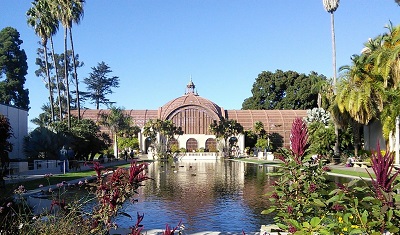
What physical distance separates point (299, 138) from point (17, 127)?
37.5 meters

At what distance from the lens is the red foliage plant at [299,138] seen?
4891 millimetres

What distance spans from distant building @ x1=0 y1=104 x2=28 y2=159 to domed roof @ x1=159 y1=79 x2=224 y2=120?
29.6 metres

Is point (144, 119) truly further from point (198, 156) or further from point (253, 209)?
point (253, 209)

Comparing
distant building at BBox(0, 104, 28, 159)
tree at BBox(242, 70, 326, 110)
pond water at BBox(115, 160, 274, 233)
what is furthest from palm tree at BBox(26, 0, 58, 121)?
tree at BBox(242, 70, 326, 110)

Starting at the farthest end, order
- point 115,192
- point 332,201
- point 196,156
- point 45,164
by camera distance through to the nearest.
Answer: point 196,156
point 45,164
point 115,192
point 332,201

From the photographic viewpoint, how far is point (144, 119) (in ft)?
232

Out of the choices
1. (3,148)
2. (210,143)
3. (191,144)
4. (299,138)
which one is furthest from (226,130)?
(299,138)

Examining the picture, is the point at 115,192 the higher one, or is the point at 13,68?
the point at 13,68

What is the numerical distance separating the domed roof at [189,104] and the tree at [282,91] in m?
13.6

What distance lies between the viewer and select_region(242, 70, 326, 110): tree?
251 ft

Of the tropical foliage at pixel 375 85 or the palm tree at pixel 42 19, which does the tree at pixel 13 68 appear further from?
the tropical foliage at pixel 375 85

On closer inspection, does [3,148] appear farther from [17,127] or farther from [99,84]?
[99,84]

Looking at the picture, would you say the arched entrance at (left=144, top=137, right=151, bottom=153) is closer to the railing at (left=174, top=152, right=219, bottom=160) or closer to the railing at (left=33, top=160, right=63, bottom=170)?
the railing at (left=174, top=152, right=219, bottom=160)

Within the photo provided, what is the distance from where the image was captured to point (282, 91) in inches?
3194
